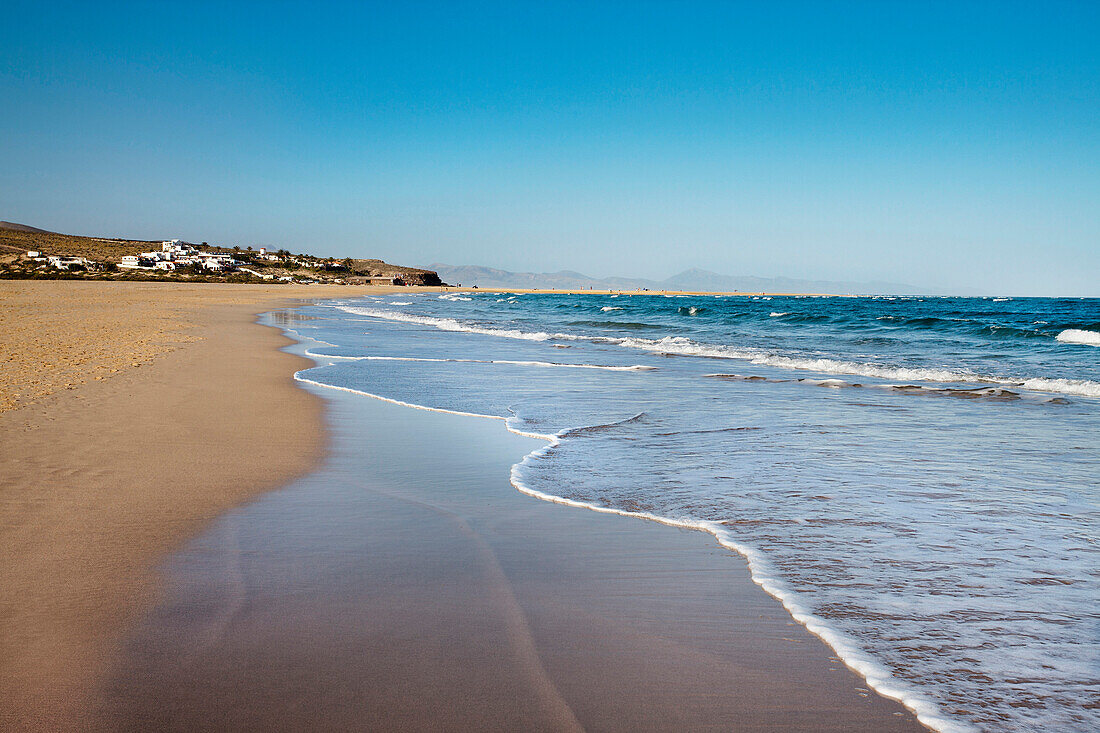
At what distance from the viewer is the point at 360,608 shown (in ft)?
9.47

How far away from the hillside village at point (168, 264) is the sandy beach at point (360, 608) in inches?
3126

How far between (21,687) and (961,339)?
25.6 meters

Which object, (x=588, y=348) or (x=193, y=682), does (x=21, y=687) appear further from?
(x=588, y=348)

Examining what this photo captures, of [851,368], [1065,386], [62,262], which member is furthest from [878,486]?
[62,262]

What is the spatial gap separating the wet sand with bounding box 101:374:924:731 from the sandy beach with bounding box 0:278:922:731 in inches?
0.4

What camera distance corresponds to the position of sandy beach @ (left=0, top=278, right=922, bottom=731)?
2.19 m

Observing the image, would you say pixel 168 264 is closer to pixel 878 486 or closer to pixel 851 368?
pixel 851 368

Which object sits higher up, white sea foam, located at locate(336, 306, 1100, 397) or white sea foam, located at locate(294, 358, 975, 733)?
white sea foam, located at locate(336, 306, 1100, 397)

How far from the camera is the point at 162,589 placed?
9.87 feet

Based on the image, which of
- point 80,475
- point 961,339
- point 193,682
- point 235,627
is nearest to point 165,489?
point 80,475

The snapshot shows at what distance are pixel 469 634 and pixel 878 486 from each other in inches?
136

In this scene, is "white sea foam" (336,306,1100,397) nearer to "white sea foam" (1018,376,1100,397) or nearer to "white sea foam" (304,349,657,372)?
"white sea foam" (1018,376,1100,397)

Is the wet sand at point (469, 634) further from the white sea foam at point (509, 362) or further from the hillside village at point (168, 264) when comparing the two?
the hillside village at point (168, 264)

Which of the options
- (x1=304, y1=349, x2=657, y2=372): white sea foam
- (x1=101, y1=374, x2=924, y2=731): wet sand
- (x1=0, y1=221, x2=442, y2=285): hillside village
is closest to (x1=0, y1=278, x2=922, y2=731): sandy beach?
(x1=101, y1=374, x2=924, y2=731): wet sand
